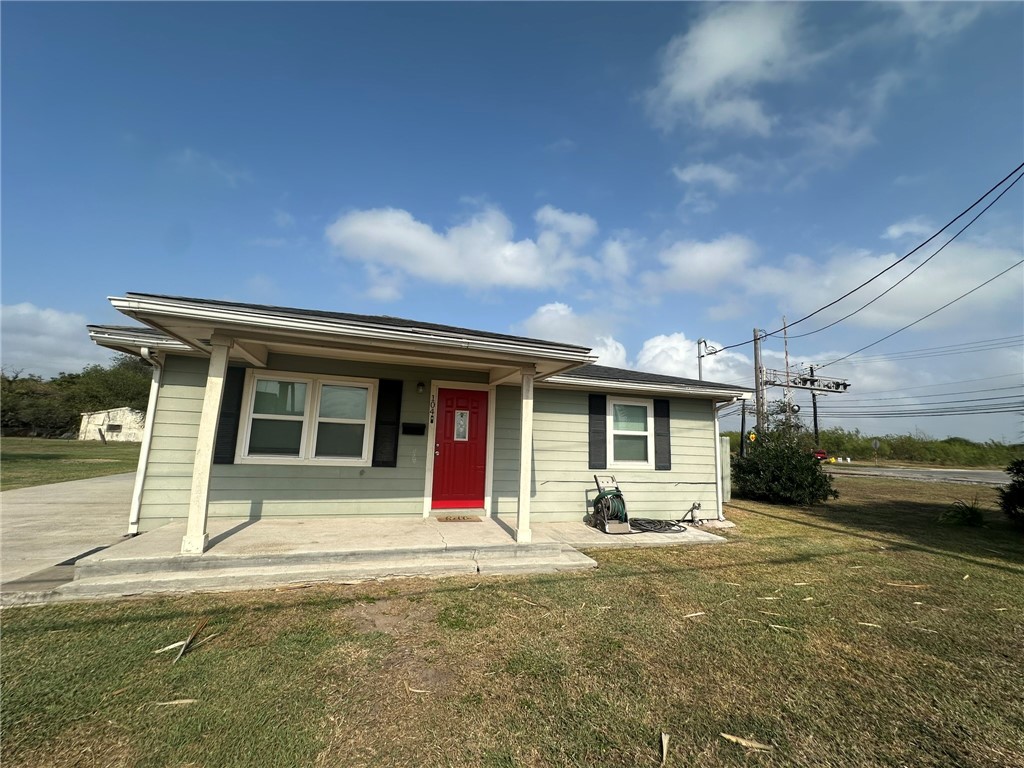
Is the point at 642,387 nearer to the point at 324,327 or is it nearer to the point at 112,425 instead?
the point at 324,327

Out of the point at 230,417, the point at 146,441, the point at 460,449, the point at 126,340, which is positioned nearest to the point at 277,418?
the point at 230,417

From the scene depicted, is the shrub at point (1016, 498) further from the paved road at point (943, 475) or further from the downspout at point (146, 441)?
the downspout at point (146, 441)

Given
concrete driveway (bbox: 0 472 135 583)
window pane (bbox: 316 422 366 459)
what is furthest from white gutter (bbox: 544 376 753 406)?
concrete driveway (bbox: 0 472 135 583)

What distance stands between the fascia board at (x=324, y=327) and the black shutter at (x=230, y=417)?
173cm

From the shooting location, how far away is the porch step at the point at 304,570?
3510mm

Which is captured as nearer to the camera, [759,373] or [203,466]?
[203,466]

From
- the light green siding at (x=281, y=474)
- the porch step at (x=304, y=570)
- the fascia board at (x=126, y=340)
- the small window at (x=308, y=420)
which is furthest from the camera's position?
the small window at (x=308, y=420)

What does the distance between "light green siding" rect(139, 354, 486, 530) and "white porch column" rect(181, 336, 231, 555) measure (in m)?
1.44

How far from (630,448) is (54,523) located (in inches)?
344

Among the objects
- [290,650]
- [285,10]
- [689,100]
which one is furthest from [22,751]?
[689,100]

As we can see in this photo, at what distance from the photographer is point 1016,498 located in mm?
7211

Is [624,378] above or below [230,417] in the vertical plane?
above

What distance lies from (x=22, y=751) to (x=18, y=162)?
11.6 m

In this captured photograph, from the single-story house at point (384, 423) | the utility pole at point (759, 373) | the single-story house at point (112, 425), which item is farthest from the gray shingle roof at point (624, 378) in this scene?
the single-story house at point (112, 425)
